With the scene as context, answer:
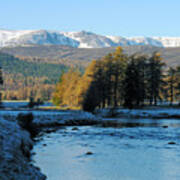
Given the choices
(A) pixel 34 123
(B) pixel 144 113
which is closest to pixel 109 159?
(A) pixel 34 123

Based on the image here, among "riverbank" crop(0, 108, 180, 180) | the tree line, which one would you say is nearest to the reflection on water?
"riverbank" crop(0, 108, 180, 180)

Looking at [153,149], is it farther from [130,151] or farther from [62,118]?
[62,118]

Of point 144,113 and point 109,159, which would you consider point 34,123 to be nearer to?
point 109,159

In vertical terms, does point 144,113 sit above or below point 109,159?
below

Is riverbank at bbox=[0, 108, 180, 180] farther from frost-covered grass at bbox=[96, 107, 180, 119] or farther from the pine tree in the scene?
the pine tree

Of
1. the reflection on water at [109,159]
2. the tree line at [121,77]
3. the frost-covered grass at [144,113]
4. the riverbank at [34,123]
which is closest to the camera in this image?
the riverbank at [34,123]

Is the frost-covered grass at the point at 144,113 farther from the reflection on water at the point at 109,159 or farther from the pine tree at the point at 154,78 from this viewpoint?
the reflection on water at the point at 109,159

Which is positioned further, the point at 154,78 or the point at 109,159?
the point at 154,78

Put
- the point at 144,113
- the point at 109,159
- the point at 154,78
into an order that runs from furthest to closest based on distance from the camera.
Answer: the point at 154,78 → the point at 144,113 → the point at 109,159

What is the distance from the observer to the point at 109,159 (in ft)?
64.2

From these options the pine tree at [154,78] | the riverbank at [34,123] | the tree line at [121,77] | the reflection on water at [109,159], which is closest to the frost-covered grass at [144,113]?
the riverbank at [34,123]

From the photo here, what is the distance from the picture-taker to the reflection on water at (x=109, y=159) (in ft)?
53.1

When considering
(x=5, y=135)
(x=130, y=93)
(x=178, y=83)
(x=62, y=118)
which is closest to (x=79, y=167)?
(x=5, y=135)

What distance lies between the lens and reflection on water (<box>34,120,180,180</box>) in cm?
1617
